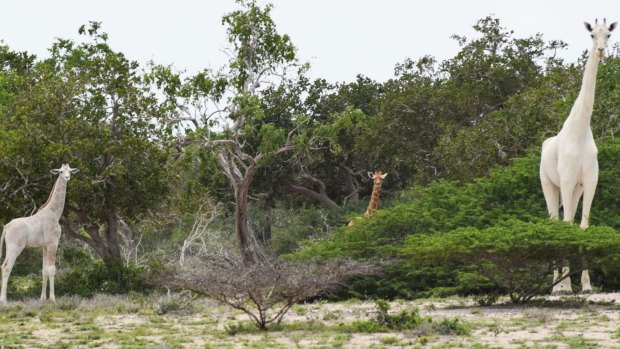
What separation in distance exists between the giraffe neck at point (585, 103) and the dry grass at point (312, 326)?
2819mm

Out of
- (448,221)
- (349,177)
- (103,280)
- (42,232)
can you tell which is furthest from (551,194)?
(349,177)

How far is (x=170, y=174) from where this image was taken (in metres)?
25.5

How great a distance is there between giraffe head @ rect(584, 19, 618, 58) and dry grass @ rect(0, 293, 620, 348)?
3.97m

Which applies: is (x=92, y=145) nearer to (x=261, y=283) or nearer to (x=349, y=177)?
(x=261, y=283)

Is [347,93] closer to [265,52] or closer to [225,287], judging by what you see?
[265,52]

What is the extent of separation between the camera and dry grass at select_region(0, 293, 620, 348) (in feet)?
→ 42.8

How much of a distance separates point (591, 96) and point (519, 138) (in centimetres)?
1392

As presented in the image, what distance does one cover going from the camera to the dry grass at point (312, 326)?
42.8 ft

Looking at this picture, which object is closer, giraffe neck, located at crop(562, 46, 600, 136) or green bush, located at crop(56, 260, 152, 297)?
giraffe neck, located at crop(562, 46, 600, 136)

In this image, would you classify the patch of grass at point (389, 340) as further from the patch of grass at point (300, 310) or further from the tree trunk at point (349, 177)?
the tree trunk at point (349, 177)

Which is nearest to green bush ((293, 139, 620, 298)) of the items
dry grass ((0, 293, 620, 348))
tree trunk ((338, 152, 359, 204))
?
dry grass ((0, 293, 620, 348))

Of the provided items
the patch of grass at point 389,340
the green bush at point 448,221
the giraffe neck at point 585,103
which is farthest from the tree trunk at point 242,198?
the patch of grass at point 389,340

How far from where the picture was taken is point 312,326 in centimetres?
1504

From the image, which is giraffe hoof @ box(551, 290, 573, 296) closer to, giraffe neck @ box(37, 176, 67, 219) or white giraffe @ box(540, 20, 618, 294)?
white giraffe @ box(540, 20, 618, 294)
